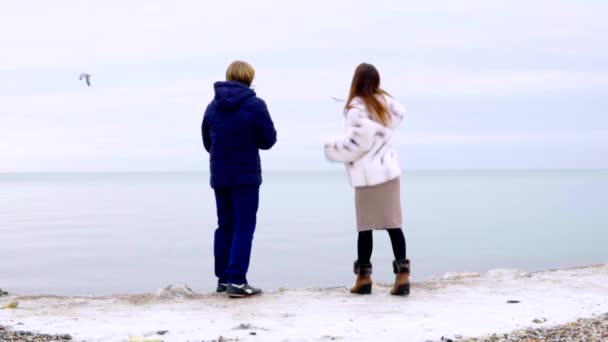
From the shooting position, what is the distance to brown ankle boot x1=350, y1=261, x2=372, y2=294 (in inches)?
294

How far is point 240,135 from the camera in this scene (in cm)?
726

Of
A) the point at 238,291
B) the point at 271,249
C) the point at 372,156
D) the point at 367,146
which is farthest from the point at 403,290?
the point at 271,249

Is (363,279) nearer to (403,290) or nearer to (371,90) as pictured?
(403,290)

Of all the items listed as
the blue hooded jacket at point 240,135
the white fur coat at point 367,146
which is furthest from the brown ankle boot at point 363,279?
the blue hooded jacket at point 240,135

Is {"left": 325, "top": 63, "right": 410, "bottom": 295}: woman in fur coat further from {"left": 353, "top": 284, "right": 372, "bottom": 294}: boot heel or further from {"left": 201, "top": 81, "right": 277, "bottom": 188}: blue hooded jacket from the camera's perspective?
{"left": 201, "top": 81, "right": 277, "bottom": 188}: blue hooded jacket

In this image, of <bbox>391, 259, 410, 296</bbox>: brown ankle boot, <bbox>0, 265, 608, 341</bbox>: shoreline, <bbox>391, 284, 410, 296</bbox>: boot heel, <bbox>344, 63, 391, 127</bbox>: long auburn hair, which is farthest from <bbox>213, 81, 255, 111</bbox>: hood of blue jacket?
<bbox>391, 284, 410, 296</bbox>: boot heel

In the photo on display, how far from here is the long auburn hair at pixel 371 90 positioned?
7.21 metres

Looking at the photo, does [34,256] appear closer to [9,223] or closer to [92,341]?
[9,223]

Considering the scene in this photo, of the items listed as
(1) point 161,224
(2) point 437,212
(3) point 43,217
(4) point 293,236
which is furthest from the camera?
(2) point 437,212

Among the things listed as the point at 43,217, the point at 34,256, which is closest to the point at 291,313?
the point at 34,256

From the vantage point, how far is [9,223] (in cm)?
3725

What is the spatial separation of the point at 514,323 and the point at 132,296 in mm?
3806

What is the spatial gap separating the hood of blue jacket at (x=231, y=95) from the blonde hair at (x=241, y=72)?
80 millimetres

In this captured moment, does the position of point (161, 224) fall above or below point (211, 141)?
below
